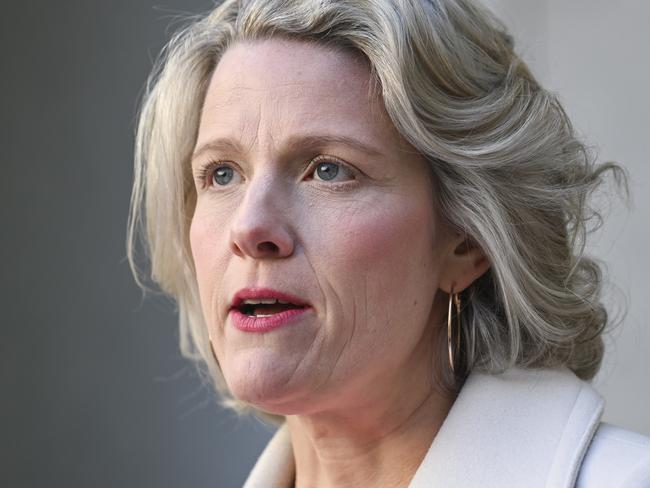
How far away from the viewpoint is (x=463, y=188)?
212 cm

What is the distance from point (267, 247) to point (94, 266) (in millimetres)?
1625

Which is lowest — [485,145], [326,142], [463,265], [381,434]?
[381,434]

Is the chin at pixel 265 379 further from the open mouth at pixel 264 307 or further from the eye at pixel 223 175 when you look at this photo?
the eye at pixel 223 175

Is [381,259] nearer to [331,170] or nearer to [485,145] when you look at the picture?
[331,170]

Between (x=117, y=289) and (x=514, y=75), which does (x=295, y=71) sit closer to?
(x=514, y=75)

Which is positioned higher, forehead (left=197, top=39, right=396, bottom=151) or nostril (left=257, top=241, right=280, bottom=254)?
forehead (left=197, top=39, right=396, bottom=151)

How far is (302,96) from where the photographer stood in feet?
6.68

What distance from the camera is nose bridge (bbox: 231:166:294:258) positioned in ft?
6.36

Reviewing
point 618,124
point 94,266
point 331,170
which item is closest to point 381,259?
point 331,170

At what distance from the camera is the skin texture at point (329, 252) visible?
1972 mm

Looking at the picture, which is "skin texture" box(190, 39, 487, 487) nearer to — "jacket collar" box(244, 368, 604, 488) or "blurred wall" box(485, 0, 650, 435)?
"jacket collar" box(244, 368, 604, 488)

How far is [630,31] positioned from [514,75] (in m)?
1.01

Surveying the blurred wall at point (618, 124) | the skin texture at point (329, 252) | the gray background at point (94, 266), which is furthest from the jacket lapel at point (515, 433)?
the gray background at point (94, 266)

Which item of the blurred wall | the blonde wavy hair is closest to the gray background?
the blurred wall
